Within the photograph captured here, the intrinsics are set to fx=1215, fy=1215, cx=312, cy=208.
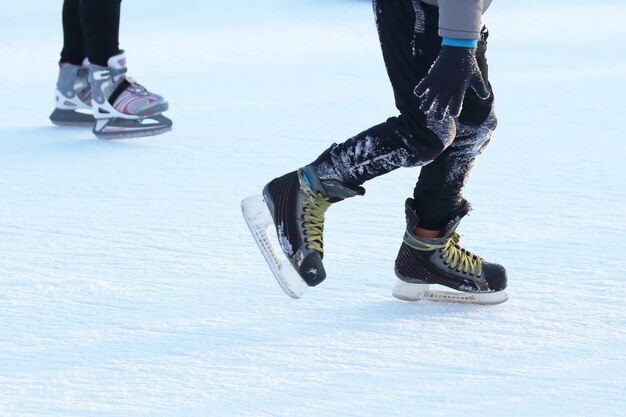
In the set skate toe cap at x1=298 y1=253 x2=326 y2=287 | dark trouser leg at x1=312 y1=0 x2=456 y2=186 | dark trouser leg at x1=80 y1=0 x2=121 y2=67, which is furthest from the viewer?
dark trouser leg at x1=80 y1=0 x2=121 y2=67

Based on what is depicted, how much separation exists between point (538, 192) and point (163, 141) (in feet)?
3.58

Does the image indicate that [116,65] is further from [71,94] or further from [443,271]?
[443,271]

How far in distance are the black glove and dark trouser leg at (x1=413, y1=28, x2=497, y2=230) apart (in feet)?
0.38

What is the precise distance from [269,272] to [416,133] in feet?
1.49

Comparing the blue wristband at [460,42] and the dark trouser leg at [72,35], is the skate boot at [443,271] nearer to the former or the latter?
the blue wristband at [460,42]

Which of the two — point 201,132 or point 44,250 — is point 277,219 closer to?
point 44,250

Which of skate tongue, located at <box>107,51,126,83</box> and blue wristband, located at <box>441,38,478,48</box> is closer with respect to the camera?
blue wristband, located at <box>441,38,478,48</box>

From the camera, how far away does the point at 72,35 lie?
3492 mm

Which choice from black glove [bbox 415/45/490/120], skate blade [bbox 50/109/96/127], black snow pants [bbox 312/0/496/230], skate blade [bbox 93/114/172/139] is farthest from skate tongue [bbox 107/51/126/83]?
black glove [bbox 415/45/490/120]

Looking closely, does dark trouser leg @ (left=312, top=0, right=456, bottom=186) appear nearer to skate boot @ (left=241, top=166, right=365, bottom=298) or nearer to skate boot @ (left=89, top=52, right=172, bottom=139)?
skate boot @ (left=241, top=166, right=365, bottom=298)

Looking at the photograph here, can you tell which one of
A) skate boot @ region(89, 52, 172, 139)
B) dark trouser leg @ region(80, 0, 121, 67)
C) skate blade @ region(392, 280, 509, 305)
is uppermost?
skate blade @ region(392, 280, 509, 305)

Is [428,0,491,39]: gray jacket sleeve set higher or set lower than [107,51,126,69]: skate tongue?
higher

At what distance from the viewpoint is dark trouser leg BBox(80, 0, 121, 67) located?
322 centimetres

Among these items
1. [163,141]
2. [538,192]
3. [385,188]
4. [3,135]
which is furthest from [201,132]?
[538,192]
